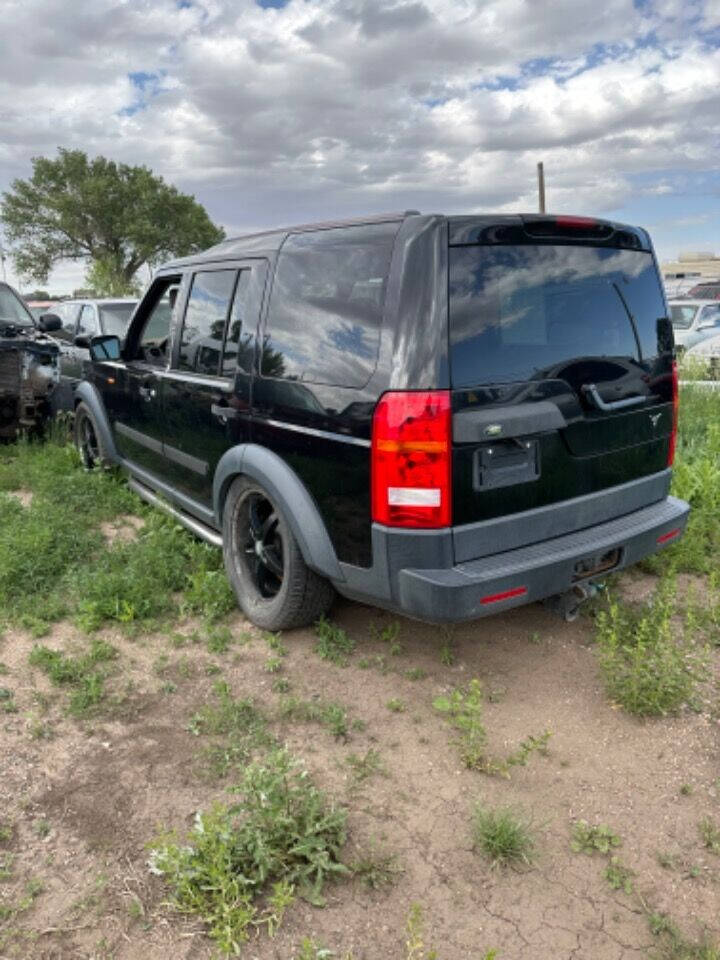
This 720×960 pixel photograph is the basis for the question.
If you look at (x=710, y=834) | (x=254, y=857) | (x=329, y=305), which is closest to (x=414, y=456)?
(x=329, y=305)

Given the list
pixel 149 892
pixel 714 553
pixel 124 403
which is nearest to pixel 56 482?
pixel 124 403

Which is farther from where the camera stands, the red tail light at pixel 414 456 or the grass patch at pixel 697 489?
the grass patch at pixel 697 489

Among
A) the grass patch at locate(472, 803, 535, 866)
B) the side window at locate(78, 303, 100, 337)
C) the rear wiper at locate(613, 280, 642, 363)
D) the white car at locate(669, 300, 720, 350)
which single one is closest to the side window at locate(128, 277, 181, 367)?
the rear wiper at locate(613, 280, 642, 363)

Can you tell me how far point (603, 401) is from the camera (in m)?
3.23

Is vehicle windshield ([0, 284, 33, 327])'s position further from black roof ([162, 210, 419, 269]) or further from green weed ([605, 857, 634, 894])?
green weed ([605, 857, 634, 894])

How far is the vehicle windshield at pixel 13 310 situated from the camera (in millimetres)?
8427

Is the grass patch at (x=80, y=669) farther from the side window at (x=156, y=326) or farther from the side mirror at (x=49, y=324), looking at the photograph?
the side mirror at (x=49, y=324)

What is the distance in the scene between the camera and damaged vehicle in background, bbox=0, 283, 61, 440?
7.39 metres

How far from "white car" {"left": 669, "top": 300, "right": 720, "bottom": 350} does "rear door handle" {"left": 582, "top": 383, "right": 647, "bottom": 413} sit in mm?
10613

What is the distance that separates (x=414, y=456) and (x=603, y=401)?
40.2 inches

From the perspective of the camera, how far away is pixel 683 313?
14.4 meters

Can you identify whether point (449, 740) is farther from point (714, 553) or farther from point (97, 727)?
point (714, 553)

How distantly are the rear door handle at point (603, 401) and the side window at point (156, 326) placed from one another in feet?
8.75

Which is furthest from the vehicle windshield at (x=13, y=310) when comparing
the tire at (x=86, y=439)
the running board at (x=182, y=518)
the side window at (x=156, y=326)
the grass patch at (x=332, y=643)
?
the grass patch at (x=332, y=643)
